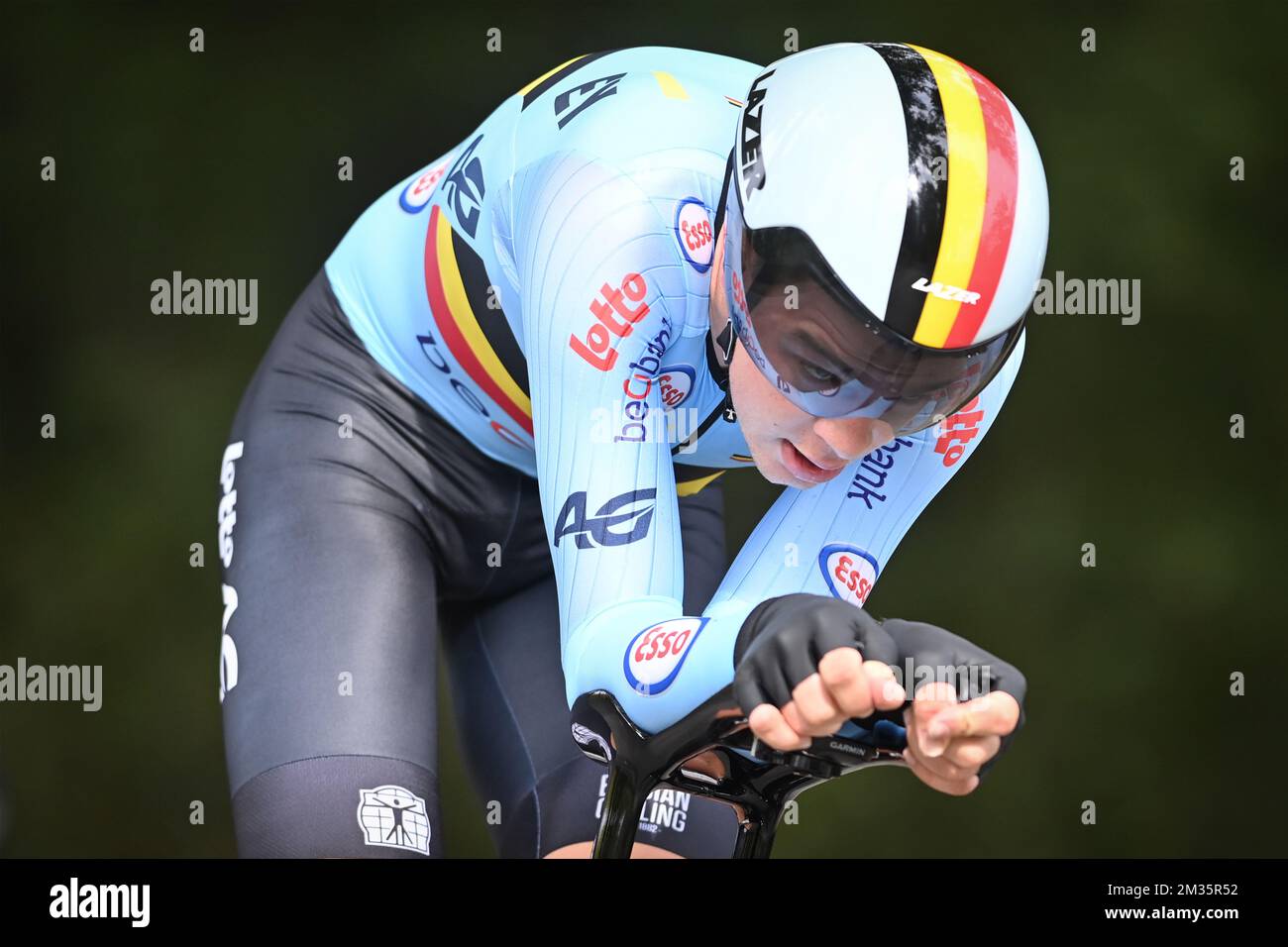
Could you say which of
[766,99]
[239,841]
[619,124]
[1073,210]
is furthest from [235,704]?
[1073,210]

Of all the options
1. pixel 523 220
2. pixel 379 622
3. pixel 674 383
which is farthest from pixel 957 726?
pixel 379 622

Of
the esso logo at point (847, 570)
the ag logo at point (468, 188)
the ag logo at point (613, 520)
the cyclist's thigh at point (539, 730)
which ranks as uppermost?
the ag logo at point (468, 188)

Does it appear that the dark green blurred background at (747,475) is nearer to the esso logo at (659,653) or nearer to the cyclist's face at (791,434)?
the cyclist's face at (791,434)

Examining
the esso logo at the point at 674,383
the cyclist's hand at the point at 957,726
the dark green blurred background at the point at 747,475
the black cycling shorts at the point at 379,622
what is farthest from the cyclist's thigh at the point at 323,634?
the dark green blurred background at the point at 747,475

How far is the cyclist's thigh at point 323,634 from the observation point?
2398 millimetres

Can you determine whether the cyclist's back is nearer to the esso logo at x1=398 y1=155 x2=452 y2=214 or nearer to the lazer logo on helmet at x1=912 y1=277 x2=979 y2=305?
the esso logo at x1=398 y1=155 x2=452 y2=214

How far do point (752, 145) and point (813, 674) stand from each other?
609 mm

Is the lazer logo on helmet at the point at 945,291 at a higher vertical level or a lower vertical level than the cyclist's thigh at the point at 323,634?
higher

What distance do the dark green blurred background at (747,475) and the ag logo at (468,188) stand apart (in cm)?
169

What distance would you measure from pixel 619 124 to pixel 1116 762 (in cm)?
262

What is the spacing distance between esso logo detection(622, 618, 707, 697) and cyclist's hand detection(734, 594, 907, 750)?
17 centimetres

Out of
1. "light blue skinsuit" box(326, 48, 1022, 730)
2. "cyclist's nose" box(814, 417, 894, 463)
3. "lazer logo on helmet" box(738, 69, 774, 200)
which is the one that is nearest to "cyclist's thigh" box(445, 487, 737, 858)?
"light blue skinsuit" box(326, 48, 1022, 730)

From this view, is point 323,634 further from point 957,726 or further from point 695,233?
point 957,726

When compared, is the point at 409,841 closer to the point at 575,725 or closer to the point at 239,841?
the point at 239,841
